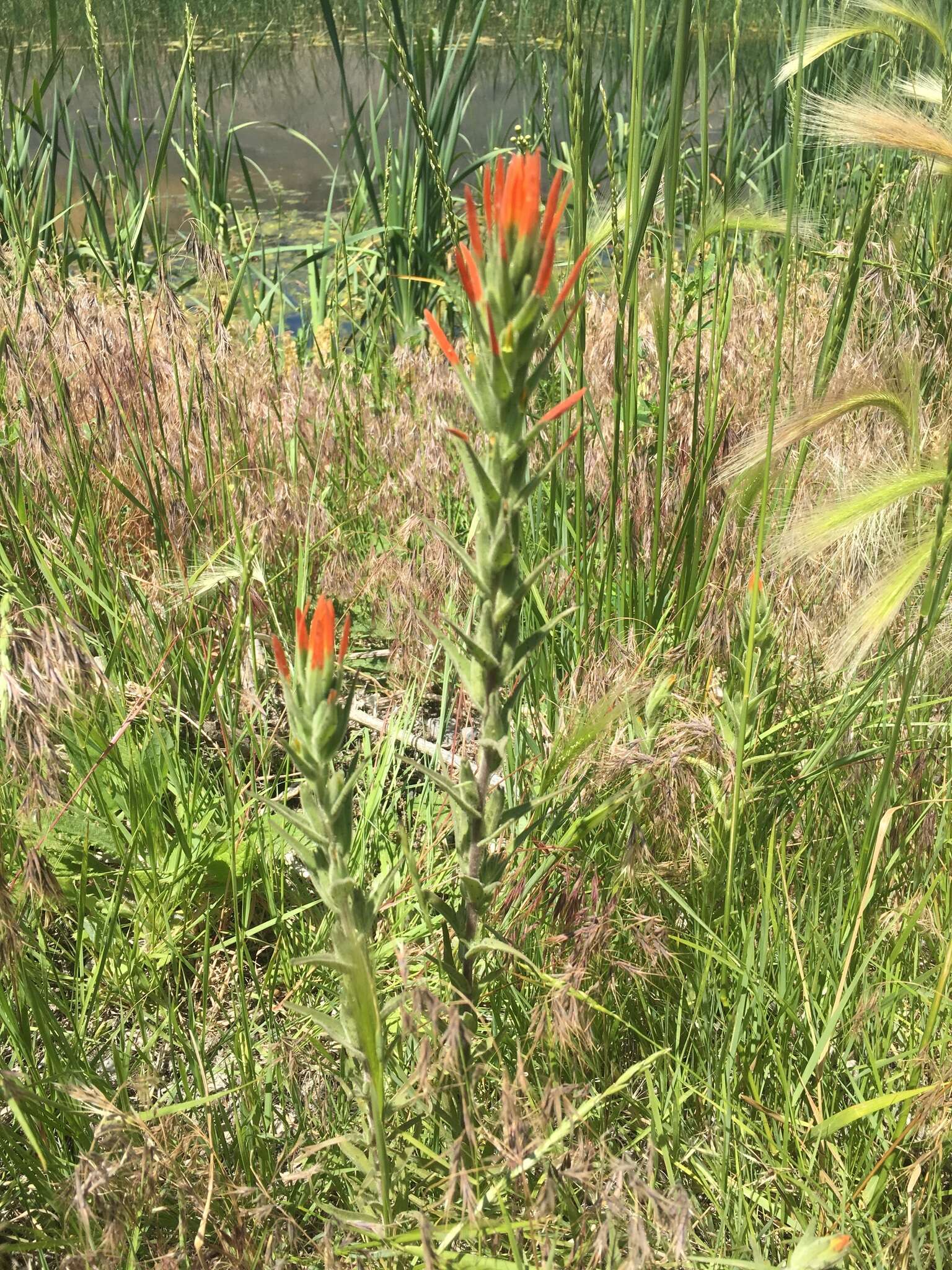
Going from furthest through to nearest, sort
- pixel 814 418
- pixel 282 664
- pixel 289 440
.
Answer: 1. pixel 289 440
2. pixel 814 418
3. pixel 282 664

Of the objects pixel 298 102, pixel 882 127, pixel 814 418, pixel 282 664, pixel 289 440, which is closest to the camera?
pixel 282 664

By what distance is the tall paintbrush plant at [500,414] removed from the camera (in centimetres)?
62

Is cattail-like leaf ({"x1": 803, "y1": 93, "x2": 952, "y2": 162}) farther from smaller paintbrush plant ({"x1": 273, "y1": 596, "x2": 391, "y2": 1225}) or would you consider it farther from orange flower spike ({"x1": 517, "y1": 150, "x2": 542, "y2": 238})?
smaller paintbrush plant ({"x1": 273, "y1": 596, "x2": 391, "y2": 1225})

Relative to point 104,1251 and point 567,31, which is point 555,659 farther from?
point 104,1251

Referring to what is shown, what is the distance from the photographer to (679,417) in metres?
2.29

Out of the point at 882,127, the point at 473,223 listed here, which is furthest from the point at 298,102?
the point at 473,223

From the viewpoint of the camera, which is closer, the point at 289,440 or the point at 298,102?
the point at 289,440

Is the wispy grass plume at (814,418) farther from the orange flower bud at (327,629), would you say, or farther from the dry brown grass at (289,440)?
the orange flower bud at (327,629)

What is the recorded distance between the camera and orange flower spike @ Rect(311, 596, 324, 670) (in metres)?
0.66

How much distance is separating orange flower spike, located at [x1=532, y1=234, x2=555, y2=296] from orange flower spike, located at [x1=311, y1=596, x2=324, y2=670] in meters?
0.23

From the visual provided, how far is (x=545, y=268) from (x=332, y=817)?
0.39 m

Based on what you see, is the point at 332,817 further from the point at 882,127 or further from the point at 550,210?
the point at 882,127

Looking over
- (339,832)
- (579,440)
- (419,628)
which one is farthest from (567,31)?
(339,832)

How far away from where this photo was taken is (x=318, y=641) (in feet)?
2.19
